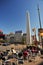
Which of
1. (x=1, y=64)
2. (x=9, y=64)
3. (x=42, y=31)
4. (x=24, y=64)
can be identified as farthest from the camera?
(x=42, y=31)

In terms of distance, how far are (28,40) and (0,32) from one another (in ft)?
69.4

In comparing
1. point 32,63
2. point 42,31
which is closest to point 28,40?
point 42,31

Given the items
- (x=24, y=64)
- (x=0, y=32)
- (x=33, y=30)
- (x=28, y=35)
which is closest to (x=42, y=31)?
(x=24, y=64)

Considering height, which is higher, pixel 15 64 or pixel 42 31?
pixel 42 31

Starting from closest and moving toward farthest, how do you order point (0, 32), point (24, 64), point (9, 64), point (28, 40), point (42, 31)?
point (9, 64) → point (24, 64) → point (42, 31) → point (28, 40) → point (0, 32)

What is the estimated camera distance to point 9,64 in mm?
6805

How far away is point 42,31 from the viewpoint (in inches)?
540

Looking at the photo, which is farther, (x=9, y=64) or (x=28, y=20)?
(x=28, y=20)

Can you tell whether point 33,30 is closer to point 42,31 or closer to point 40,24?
point 40,24

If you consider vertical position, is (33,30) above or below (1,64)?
above

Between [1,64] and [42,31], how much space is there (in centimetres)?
720

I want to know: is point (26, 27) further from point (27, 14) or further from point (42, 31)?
point (42, 31)

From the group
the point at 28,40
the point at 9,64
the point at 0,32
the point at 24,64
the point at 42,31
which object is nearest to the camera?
the point at 9,64

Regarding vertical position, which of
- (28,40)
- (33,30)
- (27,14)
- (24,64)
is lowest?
(24,64)
